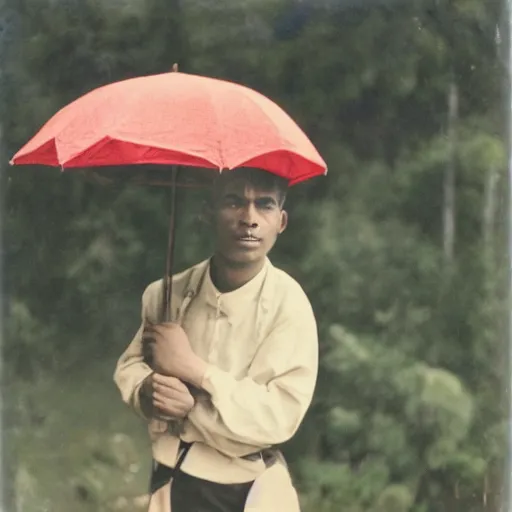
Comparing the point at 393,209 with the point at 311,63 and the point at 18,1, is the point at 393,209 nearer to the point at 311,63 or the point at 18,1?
the point at 311,63

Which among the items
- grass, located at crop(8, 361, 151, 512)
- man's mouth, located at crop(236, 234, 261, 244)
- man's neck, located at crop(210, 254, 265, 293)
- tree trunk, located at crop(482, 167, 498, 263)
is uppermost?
→ tree trunk, located at crop(482, 167, 498, 263)

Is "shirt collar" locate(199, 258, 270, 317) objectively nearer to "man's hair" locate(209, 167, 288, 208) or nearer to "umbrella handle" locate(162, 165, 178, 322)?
"umbrella handle" locate(162, 165, 178, 322)

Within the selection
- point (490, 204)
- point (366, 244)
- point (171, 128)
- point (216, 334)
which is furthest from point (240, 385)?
point (490, 204)

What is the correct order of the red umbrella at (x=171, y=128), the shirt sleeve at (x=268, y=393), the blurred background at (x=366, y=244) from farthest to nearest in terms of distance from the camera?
the blurred background at (x=366, y=244), the shirt sleeve at (x=268, y=393), the red umbrella at (x=171, y=128)

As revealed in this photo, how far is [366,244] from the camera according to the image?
8.27 ft

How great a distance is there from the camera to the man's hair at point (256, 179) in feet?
7.97

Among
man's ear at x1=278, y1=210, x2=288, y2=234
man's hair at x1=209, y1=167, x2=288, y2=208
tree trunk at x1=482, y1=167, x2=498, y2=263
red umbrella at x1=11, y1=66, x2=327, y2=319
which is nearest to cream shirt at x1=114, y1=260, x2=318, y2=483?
man's ear at x1=278, y1=210, x2=288, y2=234

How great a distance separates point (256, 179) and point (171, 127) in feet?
1.57

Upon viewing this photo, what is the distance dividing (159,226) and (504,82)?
122cm

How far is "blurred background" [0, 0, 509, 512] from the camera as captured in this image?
2.51 metres

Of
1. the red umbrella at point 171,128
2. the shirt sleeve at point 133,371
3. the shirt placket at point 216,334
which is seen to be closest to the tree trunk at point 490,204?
the red umbrella at point 171,128

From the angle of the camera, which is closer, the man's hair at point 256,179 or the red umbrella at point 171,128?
the red umbrella at point 171,128

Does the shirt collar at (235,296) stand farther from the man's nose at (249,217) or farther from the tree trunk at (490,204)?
the tree trunk at (490,204)

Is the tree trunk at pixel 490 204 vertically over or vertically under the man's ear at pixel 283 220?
over
